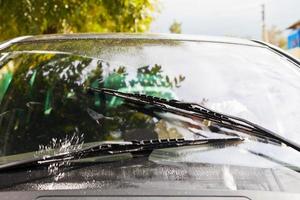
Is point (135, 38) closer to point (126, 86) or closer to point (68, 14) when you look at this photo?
point (126, 86)

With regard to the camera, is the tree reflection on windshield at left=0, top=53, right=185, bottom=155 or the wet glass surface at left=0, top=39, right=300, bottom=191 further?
the tree reflection on windshield at left=0, top=53, right=185, bottom=155

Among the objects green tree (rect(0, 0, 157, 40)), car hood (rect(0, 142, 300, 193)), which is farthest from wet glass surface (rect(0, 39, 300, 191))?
green tree (rect(0, 0, 157, 40))

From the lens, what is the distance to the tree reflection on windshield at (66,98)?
2607mm

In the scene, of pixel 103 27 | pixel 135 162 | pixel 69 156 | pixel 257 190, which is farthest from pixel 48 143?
pixel 103 27

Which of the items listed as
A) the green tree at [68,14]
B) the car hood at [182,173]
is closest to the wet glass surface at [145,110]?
the car hood at [182,173]

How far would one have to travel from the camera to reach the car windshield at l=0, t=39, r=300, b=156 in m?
2.35

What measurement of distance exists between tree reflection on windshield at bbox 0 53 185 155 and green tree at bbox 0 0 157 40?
2867 millimetres

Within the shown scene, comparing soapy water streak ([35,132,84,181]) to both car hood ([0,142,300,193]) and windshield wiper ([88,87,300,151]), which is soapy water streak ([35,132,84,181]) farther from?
windshield wiper ([88,87,300,151])

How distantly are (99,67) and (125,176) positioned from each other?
1.22m

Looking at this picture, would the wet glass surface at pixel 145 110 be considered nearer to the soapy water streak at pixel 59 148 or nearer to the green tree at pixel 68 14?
the soapy water streak at pixel 59 148

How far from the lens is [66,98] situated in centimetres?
315

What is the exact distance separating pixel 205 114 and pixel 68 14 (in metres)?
4.33

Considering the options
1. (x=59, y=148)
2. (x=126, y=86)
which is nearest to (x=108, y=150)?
(x=59, y=148)

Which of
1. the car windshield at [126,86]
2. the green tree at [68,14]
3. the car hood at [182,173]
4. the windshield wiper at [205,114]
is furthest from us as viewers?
the green tree at [68,14]
